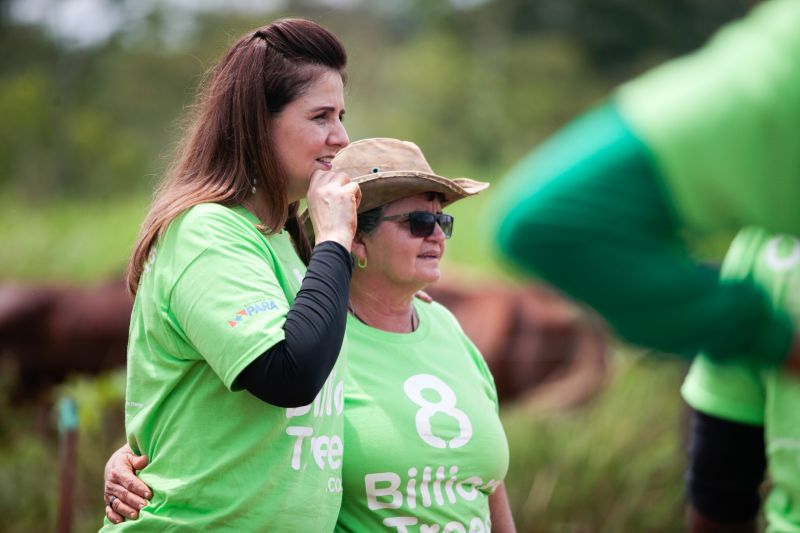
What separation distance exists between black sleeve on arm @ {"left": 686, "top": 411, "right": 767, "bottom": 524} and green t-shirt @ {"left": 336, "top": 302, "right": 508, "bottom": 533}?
2.88ft

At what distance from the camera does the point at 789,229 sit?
1.80m

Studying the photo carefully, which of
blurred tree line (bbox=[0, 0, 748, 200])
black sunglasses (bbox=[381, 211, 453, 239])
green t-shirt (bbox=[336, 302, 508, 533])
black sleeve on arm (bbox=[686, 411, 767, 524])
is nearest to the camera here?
green t-shirt (bbox=[336, 302, 508, 533])

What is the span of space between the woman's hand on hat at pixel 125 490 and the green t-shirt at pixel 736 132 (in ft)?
4.92

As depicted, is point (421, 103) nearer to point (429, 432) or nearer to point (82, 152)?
point (82, 152)

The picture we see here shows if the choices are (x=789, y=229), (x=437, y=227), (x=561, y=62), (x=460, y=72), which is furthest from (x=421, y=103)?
(x=789, y=229)

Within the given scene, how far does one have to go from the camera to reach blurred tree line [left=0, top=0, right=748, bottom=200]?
1728 centimetres

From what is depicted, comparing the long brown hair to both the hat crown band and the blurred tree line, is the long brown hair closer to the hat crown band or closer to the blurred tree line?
the hat crown band

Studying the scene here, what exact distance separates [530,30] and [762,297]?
23.3 m

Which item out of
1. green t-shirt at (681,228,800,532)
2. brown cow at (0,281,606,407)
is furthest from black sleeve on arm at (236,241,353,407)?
brown cow at (0,281,606,407)

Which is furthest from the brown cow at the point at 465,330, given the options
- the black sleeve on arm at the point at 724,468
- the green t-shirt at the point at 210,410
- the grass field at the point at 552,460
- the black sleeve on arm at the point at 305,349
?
the black sleeve on arm at the point at 305,349

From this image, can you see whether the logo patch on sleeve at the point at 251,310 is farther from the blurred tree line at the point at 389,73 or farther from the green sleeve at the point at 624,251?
the blurred tree line at the point at 389,73

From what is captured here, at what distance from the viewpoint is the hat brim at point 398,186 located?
321 cm

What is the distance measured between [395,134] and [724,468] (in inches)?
633

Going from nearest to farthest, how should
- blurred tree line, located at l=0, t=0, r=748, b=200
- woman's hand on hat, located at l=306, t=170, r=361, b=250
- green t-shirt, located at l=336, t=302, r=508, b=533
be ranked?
woman's hand on hat, located at l=306, t=170, r=361, b=250
green t-shirt, located at l=336, t=302, r=508, b=533
blurred tree line, located at l=0, t=0, r=748, b=200
